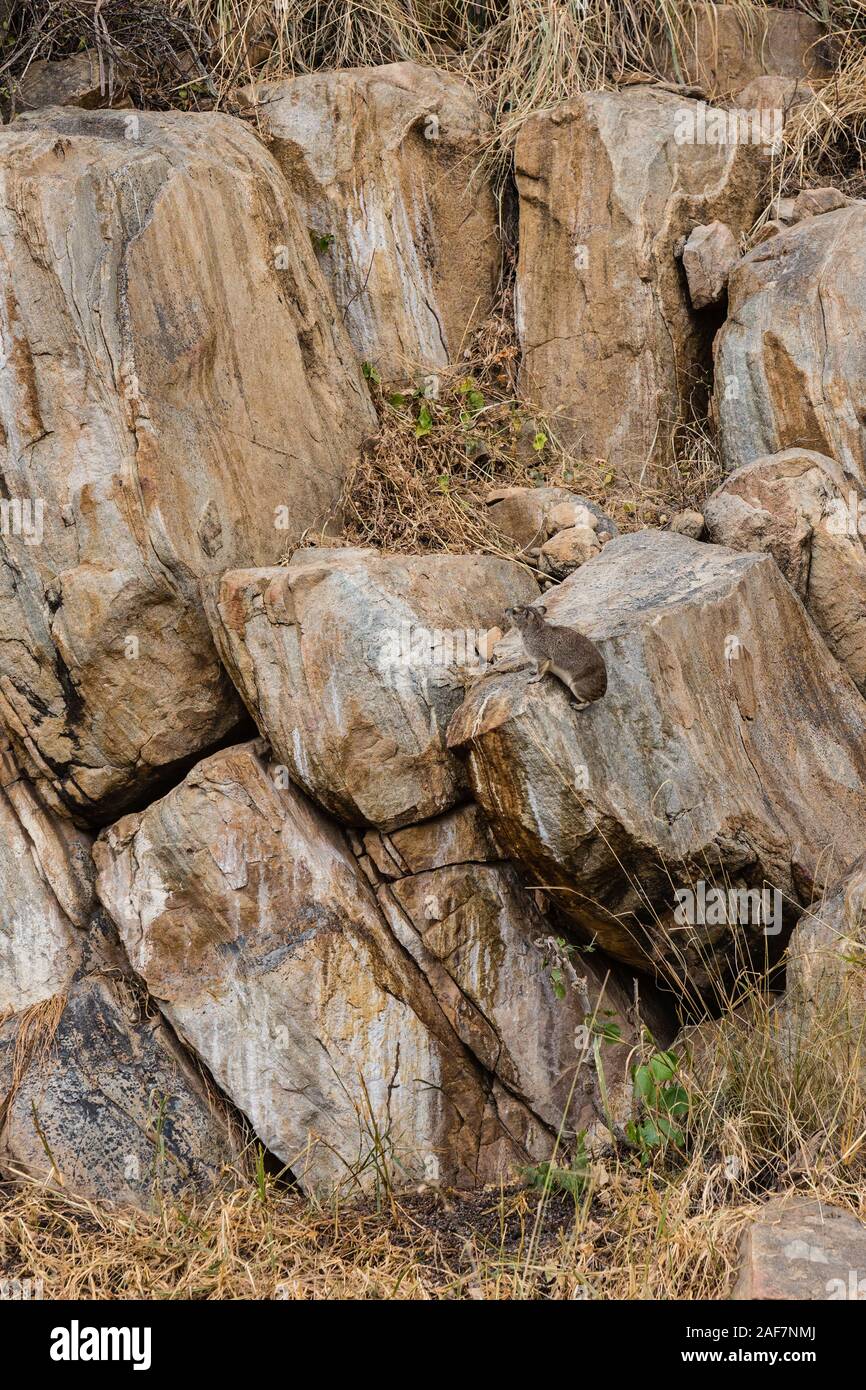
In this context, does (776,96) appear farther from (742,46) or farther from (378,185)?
(378,185)

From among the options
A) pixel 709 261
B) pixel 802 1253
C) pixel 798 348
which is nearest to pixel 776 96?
pixel 709 261

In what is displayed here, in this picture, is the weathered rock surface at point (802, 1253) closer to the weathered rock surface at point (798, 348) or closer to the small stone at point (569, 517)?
the small stone at point (569, 517)

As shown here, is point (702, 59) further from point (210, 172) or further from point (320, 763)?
point (320, 763)

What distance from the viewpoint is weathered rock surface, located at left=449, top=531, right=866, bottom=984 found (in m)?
5.34

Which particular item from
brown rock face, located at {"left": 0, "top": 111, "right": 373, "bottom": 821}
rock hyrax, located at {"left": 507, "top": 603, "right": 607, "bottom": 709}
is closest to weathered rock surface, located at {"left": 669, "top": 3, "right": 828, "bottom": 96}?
brown rock face, located at {"left": 0, "top": 111, "right": 373, "bottom": 821}

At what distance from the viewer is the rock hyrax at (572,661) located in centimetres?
527

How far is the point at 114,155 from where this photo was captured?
6.27 metres

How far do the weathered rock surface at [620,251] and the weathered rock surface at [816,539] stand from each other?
125 cm

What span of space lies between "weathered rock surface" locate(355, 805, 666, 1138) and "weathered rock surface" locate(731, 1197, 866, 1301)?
1353 millimetres

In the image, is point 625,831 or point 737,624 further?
point 737,624

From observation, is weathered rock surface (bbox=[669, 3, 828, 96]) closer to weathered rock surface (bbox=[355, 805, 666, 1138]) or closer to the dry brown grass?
the dry brown grass

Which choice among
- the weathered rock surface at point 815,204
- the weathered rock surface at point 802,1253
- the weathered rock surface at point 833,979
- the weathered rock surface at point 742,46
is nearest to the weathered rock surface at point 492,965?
the weathered rock surface at point 833,979

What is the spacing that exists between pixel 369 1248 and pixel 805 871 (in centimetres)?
233

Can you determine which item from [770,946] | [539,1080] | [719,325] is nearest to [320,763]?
[539,1080]
